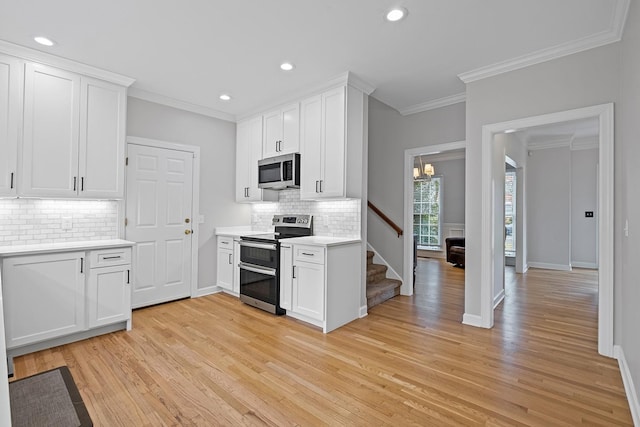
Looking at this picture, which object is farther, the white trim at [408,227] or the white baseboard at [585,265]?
the white baseboard at [585,265]

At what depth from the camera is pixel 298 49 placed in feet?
9.99

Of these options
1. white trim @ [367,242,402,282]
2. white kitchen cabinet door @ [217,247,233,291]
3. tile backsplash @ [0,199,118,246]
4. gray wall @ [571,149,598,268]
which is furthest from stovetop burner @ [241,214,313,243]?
gray wall @ [571,149,598,268]

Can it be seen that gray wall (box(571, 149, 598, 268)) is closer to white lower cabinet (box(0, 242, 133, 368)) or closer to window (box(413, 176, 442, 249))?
window (box(413, 176, 442, 249))

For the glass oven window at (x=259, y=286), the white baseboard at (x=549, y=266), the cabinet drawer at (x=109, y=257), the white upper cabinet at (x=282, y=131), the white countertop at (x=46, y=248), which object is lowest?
the white baseboard at (x=549, y=266)

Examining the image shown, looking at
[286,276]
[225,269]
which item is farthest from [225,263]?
[286,276]

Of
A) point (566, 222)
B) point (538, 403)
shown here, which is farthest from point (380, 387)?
point (566, 222)

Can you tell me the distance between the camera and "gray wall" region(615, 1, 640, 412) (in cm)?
203

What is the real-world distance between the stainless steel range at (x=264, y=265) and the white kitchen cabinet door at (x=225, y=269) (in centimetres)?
37

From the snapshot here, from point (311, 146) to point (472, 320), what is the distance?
8.76 feet

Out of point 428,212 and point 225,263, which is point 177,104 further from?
point 428,212

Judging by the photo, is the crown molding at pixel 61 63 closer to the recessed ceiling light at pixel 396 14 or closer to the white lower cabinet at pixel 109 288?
the white lower cabinet at pixel 109 288

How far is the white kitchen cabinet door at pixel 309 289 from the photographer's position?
3.40 m

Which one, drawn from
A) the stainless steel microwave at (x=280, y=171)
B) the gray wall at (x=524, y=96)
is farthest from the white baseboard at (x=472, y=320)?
the stainless steel microwave at (x=280, y=171)

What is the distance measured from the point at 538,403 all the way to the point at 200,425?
2136mm
